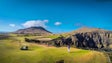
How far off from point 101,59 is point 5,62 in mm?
32297

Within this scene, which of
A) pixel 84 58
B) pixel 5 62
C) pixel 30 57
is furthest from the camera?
pixel 84 58

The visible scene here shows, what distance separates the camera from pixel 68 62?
64.2 meters

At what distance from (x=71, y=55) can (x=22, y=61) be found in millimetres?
18203

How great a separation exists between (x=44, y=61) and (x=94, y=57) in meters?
19.4

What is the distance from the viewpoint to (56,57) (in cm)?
6638

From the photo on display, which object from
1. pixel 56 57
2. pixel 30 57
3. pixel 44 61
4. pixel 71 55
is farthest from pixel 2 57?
pixel 71 55

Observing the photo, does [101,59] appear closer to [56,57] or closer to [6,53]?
[56,57]

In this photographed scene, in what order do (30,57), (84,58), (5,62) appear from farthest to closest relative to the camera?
(84,58)
(30,57)
(5,62)

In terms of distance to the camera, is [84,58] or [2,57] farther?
[84,58]

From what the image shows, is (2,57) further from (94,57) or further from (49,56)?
(94,57)

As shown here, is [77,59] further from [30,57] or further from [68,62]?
[30,57]

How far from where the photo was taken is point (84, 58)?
6944cm

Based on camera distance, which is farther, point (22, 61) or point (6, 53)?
point (6, 53)

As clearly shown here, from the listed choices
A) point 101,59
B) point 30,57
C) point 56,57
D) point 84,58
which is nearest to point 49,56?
point 56,57
